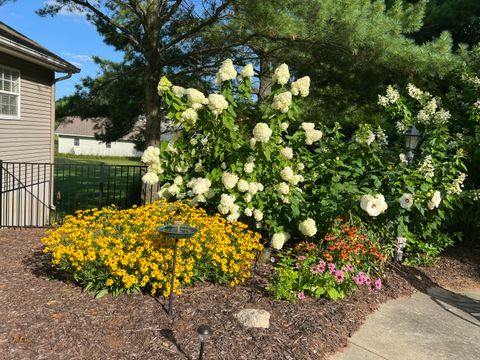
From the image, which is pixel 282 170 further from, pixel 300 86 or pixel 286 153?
pixel 300 86

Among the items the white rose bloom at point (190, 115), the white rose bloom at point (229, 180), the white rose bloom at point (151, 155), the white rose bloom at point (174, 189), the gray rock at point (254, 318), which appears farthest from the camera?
the white rose bloom at point (174, 189)

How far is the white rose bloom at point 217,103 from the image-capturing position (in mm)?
4434

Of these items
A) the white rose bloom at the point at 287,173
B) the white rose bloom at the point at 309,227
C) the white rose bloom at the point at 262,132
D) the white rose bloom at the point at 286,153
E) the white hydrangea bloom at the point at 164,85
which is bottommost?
the white rose bloom at the point at 309,227

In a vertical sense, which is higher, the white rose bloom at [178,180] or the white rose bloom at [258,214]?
the white rose bloom at [178,180]

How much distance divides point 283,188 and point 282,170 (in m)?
0.22

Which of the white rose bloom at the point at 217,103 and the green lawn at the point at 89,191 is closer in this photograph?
the white rose bloom at the point at 217,103

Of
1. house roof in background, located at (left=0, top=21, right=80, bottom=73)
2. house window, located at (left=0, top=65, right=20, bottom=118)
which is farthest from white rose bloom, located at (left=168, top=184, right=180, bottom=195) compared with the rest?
house window, located at (left=0, top=65, right=20, bottom=118)

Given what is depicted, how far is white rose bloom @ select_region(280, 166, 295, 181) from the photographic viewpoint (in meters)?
4.80

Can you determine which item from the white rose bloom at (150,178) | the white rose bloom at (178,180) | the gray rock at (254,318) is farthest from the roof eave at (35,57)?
the gray rock at (254,318)

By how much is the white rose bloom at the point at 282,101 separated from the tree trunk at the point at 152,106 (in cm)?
405

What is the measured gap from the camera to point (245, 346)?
10.3 ft

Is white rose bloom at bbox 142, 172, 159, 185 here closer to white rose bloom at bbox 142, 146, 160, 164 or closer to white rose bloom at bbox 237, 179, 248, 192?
white rose bloom at bbox 142, 146, 160, 164

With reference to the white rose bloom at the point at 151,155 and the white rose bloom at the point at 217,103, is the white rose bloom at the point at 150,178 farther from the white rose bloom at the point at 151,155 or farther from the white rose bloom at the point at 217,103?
the white rose bloom at the point at 217,103

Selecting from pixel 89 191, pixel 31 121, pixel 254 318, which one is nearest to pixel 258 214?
→ pixel 254 318
